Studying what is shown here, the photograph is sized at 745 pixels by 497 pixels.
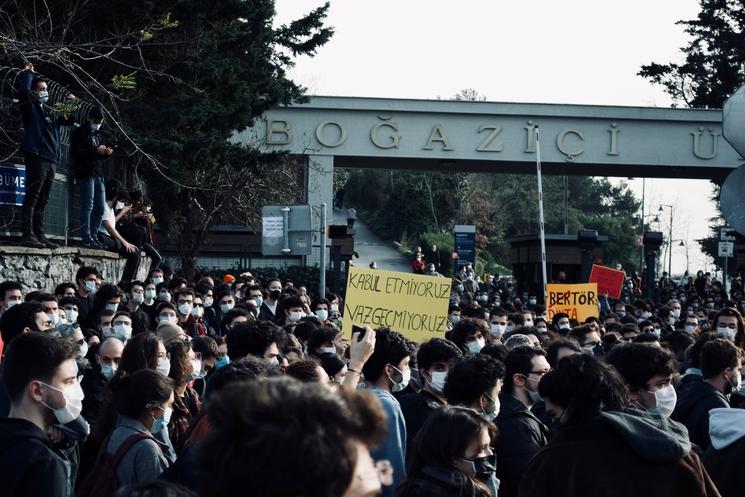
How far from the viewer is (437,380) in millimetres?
7180

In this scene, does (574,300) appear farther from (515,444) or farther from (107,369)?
(515,444)

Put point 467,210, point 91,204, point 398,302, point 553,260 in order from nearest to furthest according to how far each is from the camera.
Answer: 1. point 398,302
2. point 91,204
3. point 553,260
4. point 467,210

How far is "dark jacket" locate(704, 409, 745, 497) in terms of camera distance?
510 cm

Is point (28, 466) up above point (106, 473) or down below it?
above

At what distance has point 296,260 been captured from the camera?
112 feet

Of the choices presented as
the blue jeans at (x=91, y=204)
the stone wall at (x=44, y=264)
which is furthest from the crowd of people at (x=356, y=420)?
the blue jeans at (x=91, y=204)

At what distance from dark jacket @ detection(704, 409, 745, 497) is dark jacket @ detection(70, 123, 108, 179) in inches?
523

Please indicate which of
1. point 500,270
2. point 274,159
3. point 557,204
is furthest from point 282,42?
point 557,204

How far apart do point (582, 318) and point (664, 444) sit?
13.9 meters

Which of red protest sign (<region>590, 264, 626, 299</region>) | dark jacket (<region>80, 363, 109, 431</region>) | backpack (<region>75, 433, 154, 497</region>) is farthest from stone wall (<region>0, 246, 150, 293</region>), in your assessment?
backpack (<region>75, 433, 154, 497</region>)

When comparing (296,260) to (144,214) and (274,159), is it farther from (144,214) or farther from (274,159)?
(144,214)

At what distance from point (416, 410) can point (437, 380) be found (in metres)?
0.33

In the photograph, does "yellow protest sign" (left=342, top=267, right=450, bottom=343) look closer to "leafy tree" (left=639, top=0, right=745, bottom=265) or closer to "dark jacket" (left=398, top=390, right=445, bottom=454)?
"dark jacket" (left=398, top=390, right=445, bottom=454)

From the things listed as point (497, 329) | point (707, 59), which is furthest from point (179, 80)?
point (707, 59)
